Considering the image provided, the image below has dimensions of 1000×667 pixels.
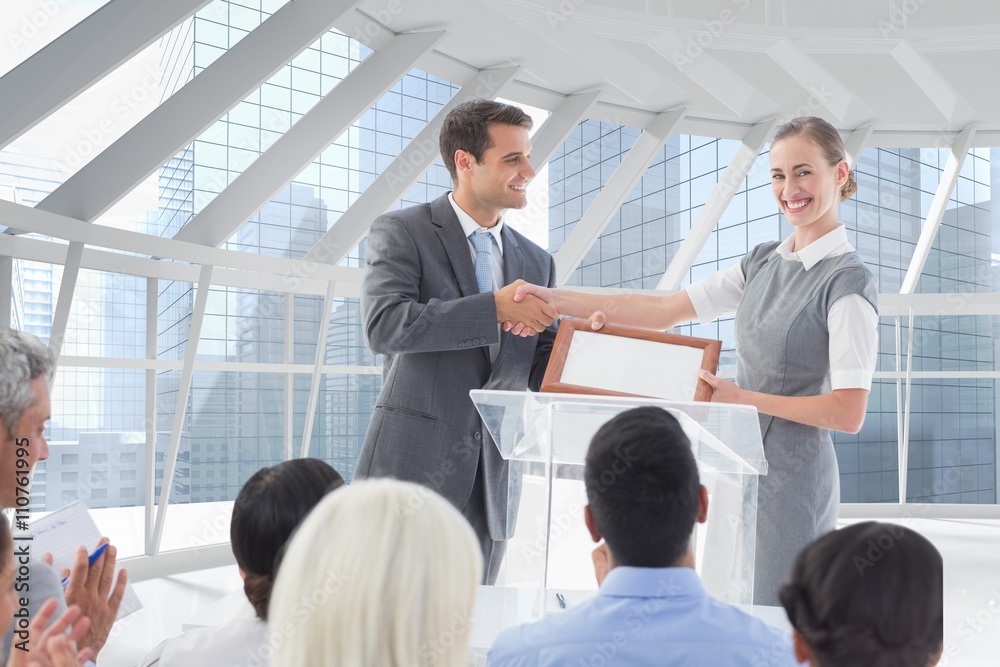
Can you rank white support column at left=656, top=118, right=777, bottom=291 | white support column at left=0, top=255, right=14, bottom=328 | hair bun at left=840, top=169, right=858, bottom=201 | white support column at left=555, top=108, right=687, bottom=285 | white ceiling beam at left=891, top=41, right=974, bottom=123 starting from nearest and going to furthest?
1. hair bun at left=840, top=169, right=858, bottom=201
2. white support column at left=0, top=255, right=14, bottom=328
3. white ceiling beam at left=891, top=41, right=974, bottom=123
4. white support column at left=555, top=108, right=687, bottom=285
5. white support column at left=656, top=118, right=777, bottom=291

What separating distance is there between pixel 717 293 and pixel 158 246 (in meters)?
4.14

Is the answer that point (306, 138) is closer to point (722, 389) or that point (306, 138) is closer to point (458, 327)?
point (458, 327)

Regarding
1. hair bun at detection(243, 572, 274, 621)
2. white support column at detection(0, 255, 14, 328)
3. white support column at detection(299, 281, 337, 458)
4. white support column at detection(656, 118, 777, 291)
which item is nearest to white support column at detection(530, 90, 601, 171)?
white support column at detection(656, 118, 777, 291)

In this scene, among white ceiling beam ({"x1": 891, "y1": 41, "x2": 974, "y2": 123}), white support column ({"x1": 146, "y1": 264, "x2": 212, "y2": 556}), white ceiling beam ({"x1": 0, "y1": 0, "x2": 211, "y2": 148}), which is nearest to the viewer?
white ceiling beam ({"x1": 0, "y1": 0, "x2": 211, "y2": 148})

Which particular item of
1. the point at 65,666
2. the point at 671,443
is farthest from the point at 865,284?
the point at 65,666

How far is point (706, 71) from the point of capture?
249 inches

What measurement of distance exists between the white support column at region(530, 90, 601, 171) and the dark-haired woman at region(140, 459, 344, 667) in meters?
5.86

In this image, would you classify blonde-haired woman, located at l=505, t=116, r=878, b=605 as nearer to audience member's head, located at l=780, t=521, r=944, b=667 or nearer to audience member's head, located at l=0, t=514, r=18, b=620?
audience member's head, located at l=780, t=521, r=944, b=667

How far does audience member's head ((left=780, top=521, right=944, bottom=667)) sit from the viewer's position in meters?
1.08

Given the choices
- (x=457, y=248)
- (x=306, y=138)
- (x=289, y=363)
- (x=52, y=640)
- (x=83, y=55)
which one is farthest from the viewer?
(x=289, y=363)

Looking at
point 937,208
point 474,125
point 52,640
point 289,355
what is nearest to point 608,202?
point 289,355

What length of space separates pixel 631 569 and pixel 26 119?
391cm

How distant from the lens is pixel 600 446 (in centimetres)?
142

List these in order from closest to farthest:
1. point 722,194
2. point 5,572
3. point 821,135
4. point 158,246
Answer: point 5,572 → point 821,135 → point 158,246 → point 722,194
